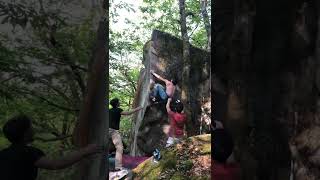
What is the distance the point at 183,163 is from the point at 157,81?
6597 millimetres

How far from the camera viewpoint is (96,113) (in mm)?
4848

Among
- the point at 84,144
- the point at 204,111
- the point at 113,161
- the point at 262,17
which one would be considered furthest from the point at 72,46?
the point at 204,111

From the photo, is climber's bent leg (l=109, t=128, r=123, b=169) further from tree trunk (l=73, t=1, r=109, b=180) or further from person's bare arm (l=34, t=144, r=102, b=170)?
person's bare arm (l=34, t=144, r=102, b=170)

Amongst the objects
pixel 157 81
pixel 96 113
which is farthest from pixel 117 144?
pixel 157 81

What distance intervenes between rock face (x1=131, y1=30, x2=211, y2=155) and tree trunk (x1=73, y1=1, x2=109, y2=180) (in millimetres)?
8434

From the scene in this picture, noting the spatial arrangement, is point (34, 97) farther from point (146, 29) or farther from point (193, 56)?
point (146, 29)

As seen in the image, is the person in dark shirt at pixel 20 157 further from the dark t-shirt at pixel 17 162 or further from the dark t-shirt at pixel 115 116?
the dark t-shirt at pixel 115 116

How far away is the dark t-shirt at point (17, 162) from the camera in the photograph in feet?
10.0

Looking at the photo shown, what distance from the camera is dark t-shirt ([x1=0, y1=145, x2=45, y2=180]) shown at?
10.0 feet

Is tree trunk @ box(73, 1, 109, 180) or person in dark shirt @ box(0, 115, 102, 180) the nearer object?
person in dark shirt @ box(0, 115, 102, 180)

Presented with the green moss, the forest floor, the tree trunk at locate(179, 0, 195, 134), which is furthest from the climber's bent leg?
→ the tree trunk at locate(179, 0, 195, 134)

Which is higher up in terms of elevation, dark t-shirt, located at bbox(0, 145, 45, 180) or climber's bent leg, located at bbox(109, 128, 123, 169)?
dark t-shirt, located at bbox(0, 145, 45, 180)

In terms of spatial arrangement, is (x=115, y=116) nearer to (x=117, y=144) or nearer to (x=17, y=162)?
(x=117, y=144)

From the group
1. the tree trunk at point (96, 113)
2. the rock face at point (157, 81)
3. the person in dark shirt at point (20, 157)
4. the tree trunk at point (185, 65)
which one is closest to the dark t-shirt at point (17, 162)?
the person in dark shirt at point (20, 157)
